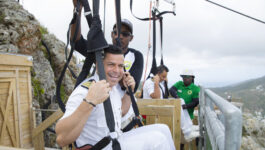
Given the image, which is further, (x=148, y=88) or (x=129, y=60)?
(x=148, y=88)

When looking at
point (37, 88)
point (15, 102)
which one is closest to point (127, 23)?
point (15, 102)

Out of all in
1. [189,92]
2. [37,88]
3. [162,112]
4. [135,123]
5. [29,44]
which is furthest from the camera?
[29,44]

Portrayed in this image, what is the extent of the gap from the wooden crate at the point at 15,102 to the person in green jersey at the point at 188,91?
487 centimetres

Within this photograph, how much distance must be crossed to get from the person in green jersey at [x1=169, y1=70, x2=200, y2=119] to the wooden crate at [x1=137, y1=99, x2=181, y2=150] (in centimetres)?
206

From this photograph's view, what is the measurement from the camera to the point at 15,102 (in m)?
6.09

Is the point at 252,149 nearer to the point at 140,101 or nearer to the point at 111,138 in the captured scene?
the point at 140,101

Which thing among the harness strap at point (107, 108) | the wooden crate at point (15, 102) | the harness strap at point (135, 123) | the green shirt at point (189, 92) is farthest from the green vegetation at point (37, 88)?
the harness strap at point (107, 108)

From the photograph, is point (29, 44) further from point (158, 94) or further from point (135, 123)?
point (135, 123)

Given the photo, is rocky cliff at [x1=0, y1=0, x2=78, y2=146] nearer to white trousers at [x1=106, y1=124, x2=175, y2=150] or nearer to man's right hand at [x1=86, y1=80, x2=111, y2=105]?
white trousers at [x1=106, y1=124, x2=175, y2=150]

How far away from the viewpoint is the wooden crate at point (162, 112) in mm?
3137

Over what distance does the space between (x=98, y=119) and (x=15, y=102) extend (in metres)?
5.52

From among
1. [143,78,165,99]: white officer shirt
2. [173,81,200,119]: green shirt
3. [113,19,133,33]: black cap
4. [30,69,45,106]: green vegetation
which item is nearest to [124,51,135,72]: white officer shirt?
[113,19,133,33]: black cap

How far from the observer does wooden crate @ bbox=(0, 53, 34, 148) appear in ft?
18.8

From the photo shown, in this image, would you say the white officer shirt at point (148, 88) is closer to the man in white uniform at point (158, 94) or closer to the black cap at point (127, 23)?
the man in white uniform at point (158, 94)
